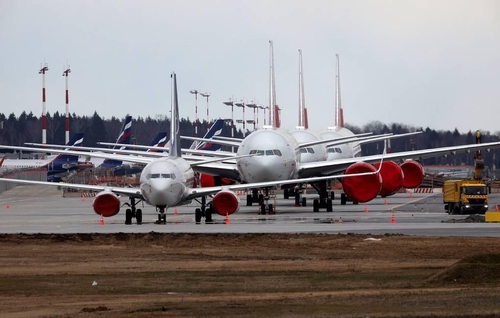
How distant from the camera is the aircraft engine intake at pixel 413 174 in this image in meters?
64.4

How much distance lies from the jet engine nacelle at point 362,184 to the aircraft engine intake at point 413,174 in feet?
31.8

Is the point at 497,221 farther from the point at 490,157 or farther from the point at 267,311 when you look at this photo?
the point at 490,157

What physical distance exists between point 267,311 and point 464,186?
3554cm

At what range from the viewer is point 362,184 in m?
54.7

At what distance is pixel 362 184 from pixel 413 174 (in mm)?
10644

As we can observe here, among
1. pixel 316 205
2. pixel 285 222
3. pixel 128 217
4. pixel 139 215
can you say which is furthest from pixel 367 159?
pixel 128 217

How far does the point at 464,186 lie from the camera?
5225 centimetres

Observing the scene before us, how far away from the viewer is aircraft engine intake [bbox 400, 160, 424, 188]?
64375 millimetres

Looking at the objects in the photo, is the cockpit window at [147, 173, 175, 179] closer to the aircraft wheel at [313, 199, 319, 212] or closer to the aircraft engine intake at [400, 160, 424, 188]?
the aircraft wheel at [313, 199, 319, 212]

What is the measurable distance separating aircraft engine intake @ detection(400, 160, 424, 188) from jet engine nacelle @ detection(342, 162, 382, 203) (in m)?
9.68

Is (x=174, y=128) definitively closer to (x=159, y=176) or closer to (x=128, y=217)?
(x=159, y=176)

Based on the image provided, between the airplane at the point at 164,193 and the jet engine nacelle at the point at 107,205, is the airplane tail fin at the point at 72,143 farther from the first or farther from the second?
the jet engine nacelle at the point at 107,205

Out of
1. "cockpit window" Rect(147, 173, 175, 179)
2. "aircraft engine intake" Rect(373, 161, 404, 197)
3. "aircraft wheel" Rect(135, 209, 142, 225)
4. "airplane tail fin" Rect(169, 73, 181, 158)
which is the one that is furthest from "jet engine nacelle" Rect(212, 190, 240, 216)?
"aircraft engine intake" Rect(373, 161, 404, 197)

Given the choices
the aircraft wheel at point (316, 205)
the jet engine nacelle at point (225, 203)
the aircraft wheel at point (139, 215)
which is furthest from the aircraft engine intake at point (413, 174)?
the aircraft wheel at point (139, 215)
